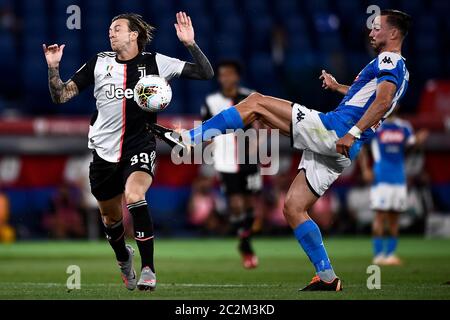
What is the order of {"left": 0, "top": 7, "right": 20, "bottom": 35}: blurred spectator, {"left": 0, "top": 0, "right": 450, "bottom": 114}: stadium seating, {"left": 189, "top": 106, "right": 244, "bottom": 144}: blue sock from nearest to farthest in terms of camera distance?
{"left": 189, "top": 106, "right": 244, "bottom": 144}: blue sock, {"left": 0, "top": 0, "right": 450, "bottom": 114}: stadium seating, {"left": 0, "top": 7, "right": 20, "bottom": 35}: blurred spectator

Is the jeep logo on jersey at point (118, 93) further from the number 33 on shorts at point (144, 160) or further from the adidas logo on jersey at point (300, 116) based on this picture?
the adidas logo on jersey at point (300, 116)

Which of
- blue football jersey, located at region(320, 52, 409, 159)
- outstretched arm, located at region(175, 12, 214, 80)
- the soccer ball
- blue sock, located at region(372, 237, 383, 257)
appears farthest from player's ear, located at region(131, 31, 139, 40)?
blue sock, located at region(372, 237, 383, 257)

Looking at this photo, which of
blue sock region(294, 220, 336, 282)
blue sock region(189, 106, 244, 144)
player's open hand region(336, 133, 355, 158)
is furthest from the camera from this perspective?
blue sock region(294, 220, 336, 282)

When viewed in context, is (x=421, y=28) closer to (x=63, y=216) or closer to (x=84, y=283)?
(x=63, y=216)

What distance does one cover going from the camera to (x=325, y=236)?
18.6m

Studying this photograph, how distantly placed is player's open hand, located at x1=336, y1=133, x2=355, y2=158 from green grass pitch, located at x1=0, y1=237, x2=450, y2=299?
1135 millimetres

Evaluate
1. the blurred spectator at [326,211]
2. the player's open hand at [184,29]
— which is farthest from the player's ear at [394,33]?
Result: the blurred spectator at [326,211]

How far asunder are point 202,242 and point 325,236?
2.62 meters

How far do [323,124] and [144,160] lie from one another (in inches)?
62.1

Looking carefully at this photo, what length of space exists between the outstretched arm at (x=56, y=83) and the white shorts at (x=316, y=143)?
2.01 m

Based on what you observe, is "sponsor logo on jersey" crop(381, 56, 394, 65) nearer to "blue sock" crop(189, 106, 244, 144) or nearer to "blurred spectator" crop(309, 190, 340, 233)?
"blue sock" crop(189, 106, 244, 144)

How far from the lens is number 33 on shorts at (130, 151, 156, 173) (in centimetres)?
827

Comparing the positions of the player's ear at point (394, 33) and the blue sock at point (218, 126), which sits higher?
the player's ear at point (394, 33)

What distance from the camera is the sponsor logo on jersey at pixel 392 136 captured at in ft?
44.7
